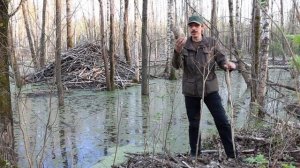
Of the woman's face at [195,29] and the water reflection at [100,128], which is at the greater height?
the woman's face at [195,29]

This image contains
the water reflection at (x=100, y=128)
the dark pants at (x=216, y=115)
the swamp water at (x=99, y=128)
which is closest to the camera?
the dark pants at (x=216, y=115)

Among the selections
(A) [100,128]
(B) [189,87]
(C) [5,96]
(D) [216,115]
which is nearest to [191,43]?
(B) [189,87]

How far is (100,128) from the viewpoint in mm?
7004

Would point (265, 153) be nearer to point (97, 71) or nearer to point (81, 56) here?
point (97, 71)

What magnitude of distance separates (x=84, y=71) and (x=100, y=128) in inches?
274

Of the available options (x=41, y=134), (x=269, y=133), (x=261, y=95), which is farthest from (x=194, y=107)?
(x=41, y=134)

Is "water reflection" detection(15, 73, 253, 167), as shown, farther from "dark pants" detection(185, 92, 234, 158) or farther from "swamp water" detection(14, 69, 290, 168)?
"dark pants" detection(185, 92, 234, 158)

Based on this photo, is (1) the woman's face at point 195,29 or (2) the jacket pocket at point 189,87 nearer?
(1) the woman's face at point 195,29

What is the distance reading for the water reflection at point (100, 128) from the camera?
16.9 ft

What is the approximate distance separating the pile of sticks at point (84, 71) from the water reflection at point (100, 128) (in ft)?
6.20

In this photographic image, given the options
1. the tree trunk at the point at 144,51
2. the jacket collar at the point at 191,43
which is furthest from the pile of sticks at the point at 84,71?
the jacket collar at the point at 191,43

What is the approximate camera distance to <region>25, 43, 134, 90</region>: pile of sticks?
13.0 meters

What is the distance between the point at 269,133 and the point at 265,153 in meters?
0.83

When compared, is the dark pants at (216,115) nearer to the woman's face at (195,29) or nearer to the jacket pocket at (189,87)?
the jacket pocket at (189,87)
